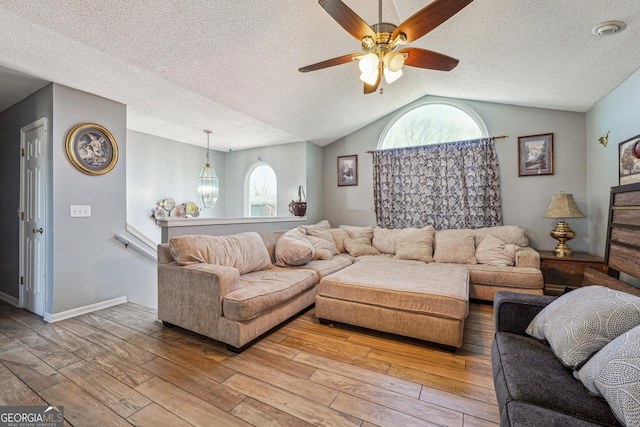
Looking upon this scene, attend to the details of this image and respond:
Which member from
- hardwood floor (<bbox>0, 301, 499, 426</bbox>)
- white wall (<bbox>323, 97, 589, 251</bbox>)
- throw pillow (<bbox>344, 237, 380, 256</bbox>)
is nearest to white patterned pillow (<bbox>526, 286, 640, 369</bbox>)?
hardwood floor (<bbox>0, 301, 499, 426</bbox>)

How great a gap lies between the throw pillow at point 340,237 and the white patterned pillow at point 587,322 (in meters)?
3.10

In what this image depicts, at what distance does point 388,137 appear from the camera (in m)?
4.85

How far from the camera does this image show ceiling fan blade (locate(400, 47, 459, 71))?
197 centimetres

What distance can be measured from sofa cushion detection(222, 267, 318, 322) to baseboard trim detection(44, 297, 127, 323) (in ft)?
5.73

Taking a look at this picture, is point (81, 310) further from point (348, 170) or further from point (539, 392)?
point (348, 170)

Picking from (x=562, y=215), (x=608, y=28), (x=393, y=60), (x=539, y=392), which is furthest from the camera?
(x=562, y=215)

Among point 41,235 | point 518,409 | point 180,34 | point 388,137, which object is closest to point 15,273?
point 41,235

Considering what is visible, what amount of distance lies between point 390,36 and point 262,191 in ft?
14.2

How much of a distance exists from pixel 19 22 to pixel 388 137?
444 centimetres

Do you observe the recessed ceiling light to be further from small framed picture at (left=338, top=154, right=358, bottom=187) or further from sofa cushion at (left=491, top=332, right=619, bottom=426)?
small framed picture at (left=338, top=154, right=358, bottom=187)

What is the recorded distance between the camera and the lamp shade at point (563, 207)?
330cm

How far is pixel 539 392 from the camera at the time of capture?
3.27 ft

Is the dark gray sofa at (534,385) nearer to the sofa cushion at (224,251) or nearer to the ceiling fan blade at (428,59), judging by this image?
the ceiling fan blade at (428,59)

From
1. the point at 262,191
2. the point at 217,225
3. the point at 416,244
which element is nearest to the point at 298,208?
the point at 262,191
